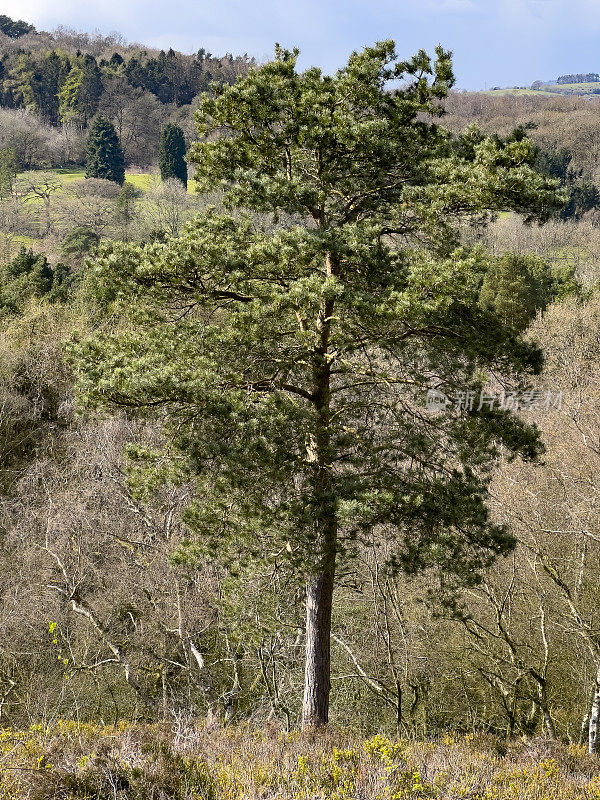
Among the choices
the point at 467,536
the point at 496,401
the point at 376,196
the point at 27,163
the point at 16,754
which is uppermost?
the point at 27,163

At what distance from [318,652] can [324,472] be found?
218cm

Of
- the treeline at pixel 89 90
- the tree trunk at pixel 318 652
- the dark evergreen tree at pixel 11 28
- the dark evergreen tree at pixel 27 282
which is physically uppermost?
the dark evergreen tree at pixel 11 28

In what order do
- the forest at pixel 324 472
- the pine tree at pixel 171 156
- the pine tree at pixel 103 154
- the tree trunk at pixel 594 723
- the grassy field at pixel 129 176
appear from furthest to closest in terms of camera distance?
the pine tree at pixel 103 154, the grassy field at pixel 129 176, the pine tree at pixel 171 156, the tree trunk at pixel 594 723, the forest at pixel 324 472

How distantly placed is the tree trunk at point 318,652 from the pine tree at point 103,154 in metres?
50.2

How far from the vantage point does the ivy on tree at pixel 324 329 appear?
19.9 ft

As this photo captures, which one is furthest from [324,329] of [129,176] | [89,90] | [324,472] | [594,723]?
[89,90]

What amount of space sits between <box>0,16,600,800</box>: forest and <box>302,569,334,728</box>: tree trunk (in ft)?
0.09

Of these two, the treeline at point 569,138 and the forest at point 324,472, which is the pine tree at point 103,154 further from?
the forest at point 324,472

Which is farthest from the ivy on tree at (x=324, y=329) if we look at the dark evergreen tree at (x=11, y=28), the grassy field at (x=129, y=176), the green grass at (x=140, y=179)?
the dark evergreen tree at (x=11, y=28)

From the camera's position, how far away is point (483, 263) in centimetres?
579

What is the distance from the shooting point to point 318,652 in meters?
7.40

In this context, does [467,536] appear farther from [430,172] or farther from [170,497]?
[170,497]

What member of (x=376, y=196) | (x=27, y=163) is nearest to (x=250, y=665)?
(x=376, y=196)

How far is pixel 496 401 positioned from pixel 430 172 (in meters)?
2.50
